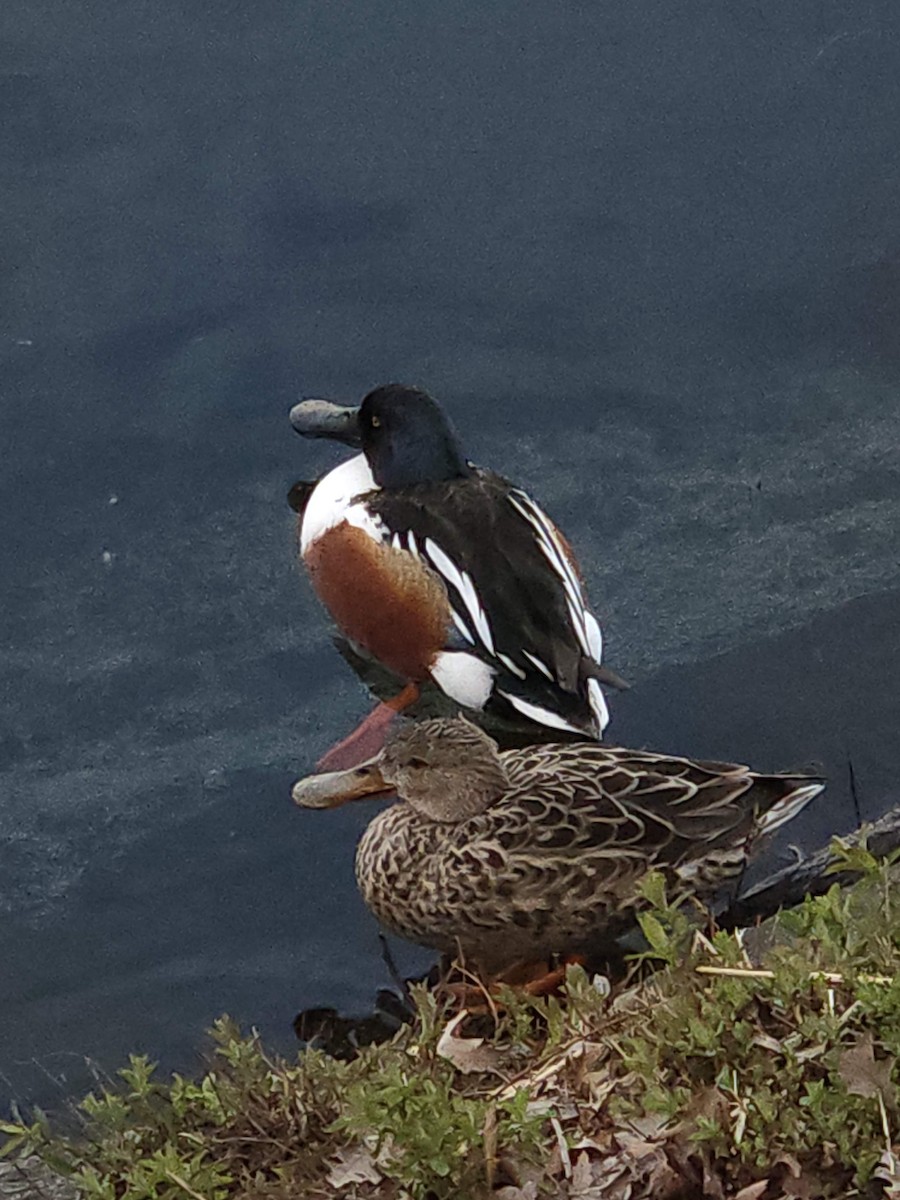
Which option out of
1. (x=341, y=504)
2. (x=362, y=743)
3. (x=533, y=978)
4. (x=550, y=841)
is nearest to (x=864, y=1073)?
(x=550, y=841)

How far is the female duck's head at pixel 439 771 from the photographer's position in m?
4.03

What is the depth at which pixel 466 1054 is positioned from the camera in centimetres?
273

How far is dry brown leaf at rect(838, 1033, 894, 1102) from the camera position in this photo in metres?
2.28

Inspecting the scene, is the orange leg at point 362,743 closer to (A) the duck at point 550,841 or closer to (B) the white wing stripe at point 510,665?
(B) the white wing stripe at point 510,665

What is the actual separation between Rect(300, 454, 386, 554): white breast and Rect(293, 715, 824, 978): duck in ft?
3.59

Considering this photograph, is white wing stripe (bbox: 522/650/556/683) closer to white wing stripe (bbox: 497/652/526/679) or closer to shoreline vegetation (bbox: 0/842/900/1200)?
white wing stripe (bbox: 497/652/526/679)

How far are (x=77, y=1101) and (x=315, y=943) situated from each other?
2.17ft

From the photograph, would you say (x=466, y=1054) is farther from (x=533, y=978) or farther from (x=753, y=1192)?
(x=533, y=978)

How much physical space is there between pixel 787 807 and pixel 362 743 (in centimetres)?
118

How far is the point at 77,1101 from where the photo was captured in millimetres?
3758

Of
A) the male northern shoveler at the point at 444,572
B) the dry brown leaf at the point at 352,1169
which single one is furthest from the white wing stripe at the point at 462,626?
the dry brown leaf at the point at 352,1169

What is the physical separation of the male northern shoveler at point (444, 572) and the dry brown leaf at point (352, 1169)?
81.6 inches

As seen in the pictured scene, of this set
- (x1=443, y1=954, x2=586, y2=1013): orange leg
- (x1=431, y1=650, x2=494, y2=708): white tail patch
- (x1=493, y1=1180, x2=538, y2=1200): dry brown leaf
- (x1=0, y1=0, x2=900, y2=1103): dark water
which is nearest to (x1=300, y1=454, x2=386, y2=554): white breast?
(x1=0, y1=0, x2=900, y2=1103): dark water

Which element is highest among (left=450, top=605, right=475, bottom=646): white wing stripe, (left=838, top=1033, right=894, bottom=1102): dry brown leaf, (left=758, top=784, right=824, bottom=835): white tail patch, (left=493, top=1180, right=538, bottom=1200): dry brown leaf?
(left=450, top=605, right=475, bottom=646): white wing stripe
